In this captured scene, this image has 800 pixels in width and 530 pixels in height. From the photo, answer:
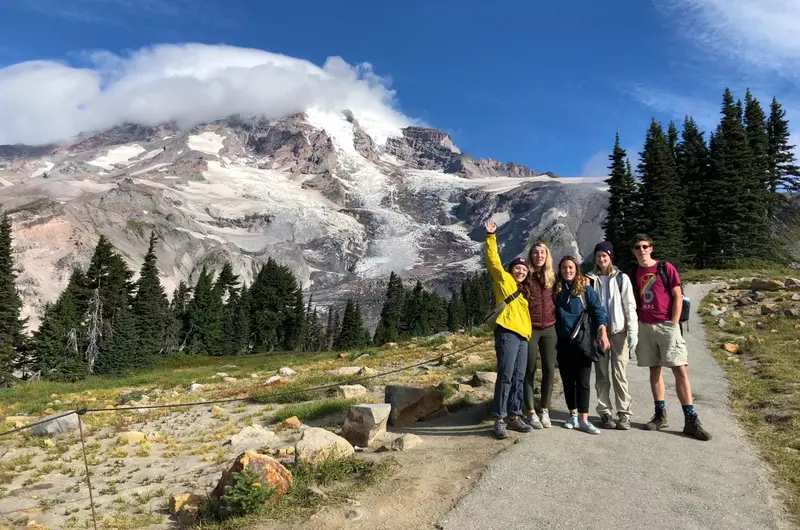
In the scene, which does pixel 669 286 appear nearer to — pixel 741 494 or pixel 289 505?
pixel 741 494

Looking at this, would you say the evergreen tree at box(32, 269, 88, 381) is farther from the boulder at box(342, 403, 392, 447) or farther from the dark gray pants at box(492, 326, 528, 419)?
the dark gray pants at box(492, 326, 528, 419)

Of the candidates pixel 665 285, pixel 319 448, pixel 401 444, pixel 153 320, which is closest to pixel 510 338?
pixel 401 444

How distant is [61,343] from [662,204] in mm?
56376

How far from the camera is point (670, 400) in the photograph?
960 cm

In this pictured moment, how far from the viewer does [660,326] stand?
7.61 metres

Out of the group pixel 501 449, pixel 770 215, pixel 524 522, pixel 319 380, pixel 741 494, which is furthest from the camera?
pixel 770 215

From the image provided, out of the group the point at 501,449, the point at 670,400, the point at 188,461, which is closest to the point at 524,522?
the point at 501,449

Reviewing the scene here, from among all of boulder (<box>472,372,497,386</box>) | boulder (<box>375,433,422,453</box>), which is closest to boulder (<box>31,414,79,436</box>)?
boulder (<box>375,433,422,453</box>)

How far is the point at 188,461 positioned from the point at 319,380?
295 inches

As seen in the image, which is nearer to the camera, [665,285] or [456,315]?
[665,285]

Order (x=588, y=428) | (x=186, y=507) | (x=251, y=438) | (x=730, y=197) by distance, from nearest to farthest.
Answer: (x=186, y=507) < (x=588, y=428) < (x=251, y=438) < (x=730, y=197)

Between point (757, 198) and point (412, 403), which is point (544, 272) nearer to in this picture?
point (412, 403)

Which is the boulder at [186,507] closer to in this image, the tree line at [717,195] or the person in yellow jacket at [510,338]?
the person in yellow jacket at [510,338]

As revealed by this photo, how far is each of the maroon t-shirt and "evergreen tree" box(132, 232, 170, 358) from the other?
54049mm
